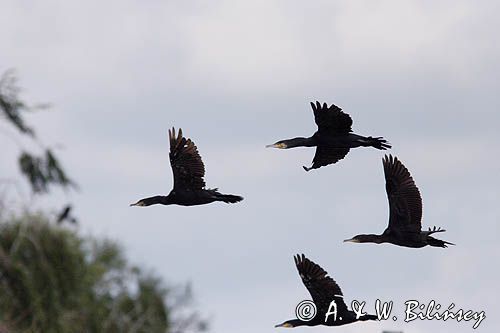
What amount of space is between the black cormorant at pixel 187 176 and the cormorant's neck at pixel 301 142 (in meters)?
1.21

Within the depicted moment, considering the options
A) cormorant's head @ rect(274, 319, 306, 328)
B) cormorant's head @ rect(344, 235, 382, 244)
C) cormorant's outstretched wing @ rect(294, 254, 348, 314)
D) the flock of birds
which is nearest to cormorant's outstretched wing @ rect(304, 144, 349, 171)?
the flock of birds

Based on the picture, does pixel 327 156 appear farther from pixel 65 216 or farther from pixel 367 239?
pixel 65 216

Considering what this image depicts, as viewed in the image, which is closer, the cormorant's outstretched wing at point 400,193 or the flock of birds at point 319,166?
the flock of birds at point 319,166

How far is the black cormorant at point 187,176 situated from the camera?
2077cm

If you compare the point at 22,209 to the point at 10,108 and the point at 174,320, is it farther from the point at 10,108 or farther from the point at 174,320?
the point at 174,320

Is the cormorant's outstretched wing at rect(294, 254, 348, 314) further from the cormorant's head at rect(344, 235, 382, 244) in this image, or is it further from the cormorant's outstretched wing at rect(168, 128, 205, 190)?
the cormorant's outstretched wing at rect(168, 128, 205, 190)

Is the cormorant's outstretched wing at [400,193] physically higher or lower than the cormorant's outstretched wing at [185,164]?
lower

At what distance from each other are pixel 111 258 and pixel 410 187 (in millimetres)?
15250

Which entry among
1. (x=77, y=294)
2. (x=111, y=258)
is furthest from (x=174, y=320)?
(x=77, y=294)

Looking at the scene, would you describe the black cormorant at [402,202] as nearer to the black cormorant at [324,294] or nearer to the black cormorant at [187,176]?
the black cormorant at [324,294]

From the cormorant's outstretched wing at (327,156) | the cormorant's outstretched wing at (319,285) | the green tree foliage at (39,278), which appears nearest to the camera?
the green tree foliage at (39,278)

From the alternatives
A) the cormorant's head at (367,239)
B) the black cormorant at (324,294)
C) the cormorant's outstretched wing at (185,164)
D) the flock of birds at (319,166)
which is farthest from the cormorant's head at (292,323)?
the cormorant's outstretched wing at (185,164)

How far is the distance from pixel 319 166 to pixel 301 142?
0.98 metres

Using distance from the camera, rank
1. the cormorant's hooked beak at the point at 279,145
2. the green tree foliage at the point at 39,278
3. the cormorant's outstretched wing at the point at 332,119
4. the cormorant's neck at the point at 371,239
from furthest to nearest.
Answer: the cormorant's hooked beak at the point at 279,145
the cormorant's neck at the point at 371,239
the cormorant's outstretched wing at the point at 332,119
the green tree foliage at the point at 39,278
